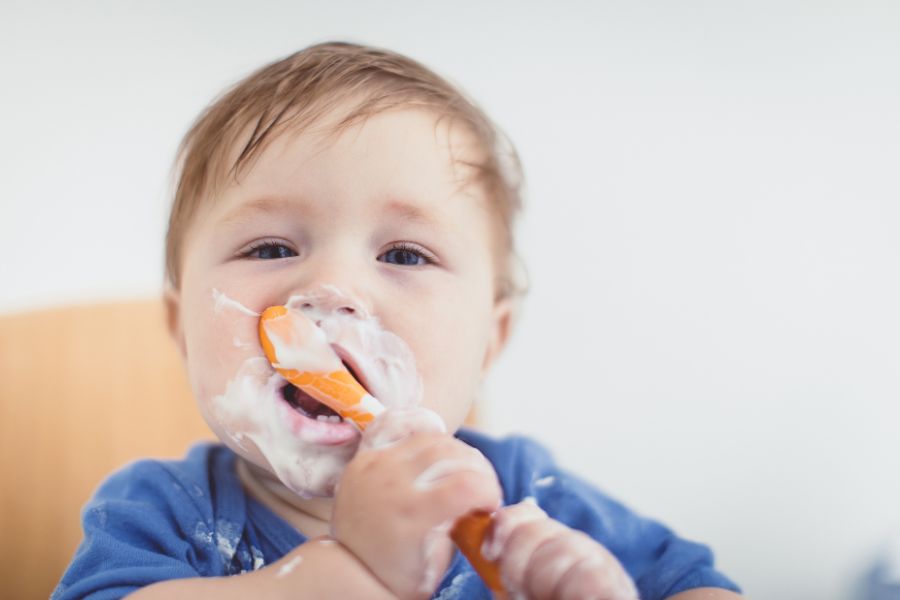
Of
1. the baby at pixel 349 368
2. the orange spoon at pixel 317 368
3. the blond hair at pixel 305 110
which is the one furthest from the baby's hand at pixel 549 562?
the blond hair at pixel 305 110

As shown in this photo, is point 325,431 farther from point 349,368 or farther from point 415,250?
point 415,250

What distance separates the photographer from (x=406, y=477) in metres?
0.42

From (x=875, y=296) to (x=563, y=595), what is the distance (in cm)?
86

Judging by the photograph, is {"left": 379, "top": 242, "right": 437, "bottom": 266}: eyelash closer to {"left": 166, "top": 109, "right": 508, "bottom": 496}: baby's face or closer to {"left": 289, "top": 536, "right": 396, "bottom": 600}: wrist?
{"left": 166, "top": 109, "right": 508, "bottom": 496}: baby's face

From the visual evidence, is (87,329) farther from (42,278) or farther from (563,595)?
(563,595)

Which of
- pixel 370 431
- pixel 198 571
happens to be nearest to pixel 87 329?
pixel 198 571

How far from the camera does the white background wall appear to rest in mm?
1057

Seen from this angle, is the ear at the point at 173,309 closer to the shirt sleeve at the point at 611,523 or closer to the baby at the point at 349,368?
the baby at the point at 349,368

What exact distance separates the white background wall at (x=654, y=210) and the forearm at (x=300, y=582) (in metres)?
0.65

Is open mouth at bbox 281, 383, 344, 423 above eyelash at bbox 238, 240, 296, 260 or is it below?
below

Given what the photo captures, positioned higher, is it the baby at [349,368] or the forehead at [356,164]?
the forehead at [356,164]

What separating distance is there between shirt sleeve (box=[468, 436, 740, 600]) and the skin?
0.03 metres

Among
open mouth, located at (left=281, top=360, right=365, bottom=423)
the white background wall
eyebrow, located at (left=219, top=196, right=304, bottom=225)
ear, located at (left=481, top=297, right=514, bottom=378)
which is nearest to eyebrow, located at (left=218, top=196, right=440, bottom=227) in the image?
eyebrow, located at (left=219, top=196, right=304, bottom=225)

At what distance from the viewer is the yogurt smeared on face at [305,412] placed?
49 centimetres
